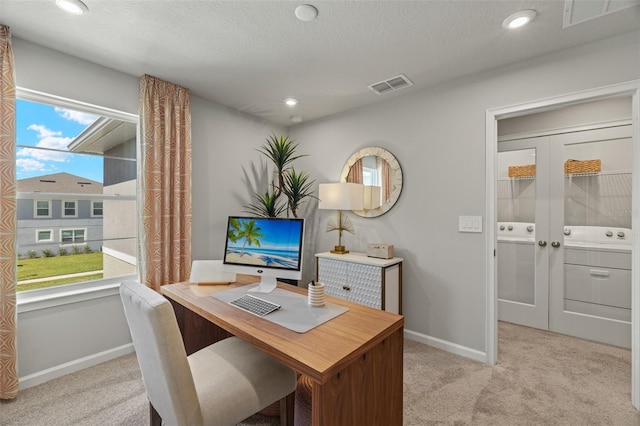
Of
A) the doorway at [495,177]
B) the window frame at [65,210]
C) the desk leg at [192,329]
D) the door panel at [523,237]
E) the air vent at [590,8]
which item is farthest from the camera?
the door panel at [523,237]

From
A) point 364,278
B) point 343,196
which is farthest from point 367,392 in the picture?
point 343,196

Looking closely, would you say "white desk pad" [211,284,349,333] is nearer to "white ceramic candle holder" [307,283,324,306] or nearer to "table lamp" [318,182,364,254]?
"white ceramic candle holder" [307,283,324,306]

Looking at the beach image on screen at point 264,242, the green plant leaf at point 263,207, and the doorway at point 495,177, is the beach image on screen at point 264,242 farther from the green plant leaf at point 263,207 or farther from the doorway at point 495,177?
the doorway at point 495,177

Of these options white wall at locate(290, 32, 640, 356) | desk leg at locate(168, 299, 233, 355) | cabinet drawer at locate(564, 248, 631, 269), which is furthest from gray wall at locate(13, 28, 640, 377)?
cabinet drawer at locate(564, 248, 631, 269)

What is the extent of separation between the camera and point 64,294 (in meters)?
2.25

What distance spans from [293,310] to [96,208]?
7.05 ft

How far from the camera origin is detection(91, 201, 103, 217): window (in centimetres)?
250

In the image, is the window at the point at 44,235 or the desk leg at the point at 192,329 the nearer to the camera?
the desk leg at the point at 192,329

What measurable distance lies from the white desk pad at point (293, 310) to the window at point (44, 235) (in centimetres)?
159

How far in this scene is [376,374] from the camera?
1.21 meters

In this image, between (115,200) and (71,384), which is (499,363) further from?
(115,200)

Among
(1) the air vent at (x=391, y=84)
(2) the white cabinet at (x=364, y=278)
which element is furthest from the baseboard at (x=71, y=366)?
(1) the air vent at (x=391, y=84)

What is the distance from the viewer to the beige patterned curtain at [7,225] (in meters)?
1.89

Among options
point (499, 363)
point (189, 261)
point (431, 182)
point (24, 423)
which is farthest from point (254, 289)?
point (499, 363)
